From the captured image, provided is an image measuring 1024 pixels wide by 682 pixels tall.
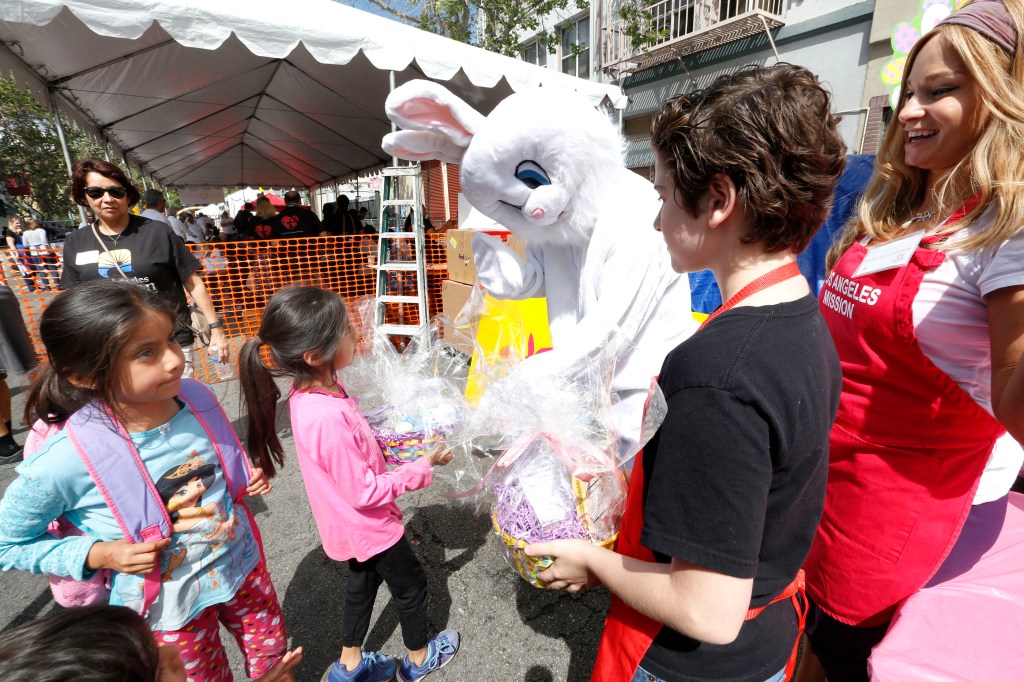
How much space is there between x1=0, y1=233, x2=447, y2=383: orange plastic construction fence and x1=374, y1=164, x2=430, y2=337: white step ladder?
2cm

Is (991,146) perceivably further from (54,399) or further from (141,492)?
(54,399)

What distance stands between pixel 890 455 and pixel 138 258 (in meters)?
3.69

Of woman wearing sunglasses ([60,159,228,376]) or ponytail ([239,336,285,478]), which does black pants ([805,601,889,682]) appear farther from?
woman wearing sunglasses ([60,159,228,376])

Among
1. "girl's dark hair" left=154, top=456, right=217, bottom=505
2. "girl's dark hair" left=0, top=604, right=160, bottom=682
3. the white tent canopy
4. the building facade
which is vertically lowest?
"girl's dark hair" left=154, top=456, right=217, bottom=505

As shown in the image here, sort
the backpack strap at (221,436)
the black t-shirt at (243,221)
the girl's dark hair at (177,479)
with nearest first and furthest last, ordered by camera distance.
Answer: the girl's dark hair at (177,479) → the backpack strap at (221,436) → the black t-shirt at (243,221)

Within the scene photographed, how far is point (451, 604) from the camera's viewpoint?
219 centimetres

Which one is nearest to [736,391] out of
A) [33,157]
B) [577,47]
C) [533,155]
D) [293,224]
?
[533,155]

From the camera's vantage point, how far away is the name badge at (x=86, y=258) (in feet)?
9.24

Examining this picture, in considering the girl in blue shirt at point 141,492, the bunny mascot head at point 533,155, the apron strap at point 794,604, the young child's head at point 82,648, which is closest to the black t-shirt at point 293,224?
the bunny mascot head at point 533,155

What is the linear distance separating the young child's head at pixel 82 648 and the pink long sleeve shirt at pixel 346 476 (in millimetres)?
770

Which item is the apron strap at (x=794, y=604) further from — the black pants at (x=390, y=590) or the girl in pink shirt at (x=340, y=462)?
the black pants at (x=390, y=590)

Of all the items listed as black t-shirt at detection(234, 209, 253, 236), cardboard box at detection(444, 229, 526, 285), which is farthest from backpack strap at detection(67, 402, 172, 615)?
black t-shirt at detection(234, 209, 253, 236)

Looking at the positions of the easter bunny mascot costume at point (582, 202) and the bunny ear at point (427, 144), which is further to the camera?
the bunny ear at point (427, 144)

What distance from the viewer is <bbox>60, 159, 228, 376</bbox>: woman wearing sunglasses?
9.14ft
